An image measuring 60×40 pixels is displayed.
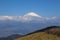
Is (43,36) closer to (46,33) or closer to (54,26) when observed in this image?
(46,33)

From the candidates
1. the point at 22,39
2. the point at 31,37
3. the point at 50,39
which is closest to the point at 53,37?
the point at 50,39

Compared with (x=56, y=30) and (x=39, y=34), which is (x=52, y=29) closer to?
(x=56, y=30)

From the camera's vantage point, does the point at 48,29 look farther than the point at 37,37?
Yes

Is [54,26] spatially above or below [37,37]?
above

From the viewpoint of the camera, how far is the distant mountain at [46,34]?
31656 millimetres

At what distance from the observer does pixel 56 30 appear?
108 ft

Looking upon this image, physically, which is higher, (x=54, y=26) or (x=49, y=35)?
(x=54, y=26)

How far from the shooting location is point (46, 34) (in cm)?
3334

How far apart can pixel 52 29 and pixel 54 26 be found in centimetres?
98

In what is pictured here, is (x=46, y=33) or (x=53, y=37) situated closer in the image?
(x=53, y=37)

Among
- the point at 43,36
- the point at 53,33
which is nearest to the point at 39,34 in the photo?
the point at 43,36

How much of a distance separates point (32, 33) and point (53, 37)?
6146 millimetres

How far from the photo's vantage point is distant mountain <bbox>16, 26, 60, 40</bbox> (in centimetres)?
3166

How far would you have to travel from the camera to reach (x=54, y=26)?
3369 cm
